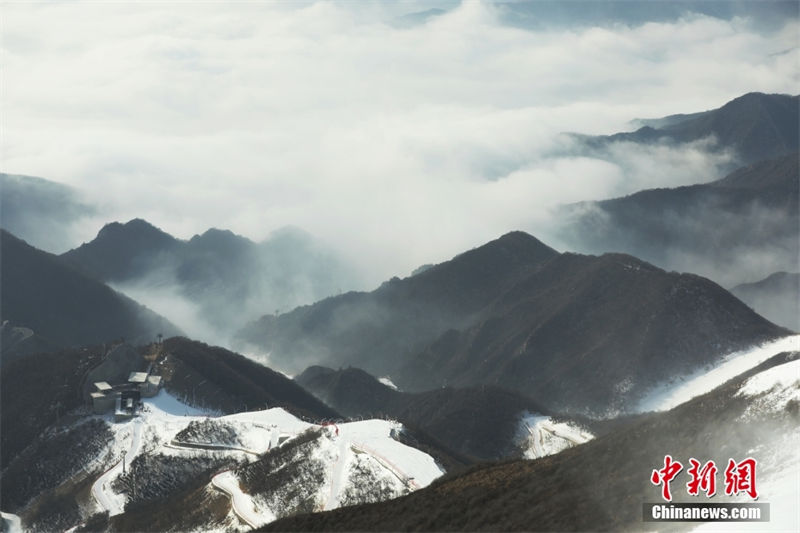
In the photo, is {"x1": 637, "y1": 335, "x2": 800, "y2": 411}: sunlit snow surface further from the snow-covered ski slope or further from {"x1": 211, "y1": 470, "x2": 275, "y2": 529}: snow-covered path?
{"x1": 211, "y1": 470, "x2": 275, "y2": 529}: snow-covered path

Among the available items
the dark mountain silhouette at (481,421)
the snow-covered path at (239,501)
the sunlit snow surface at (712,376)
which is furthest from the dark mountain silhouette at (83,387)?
the sunlit snow surface at (712,376)

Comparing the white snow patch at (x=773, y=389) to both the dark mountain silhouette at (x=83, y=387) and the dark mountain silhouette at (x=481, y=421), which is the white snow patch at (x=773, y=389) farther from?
the dark mountain silhouette at (x=83, y=387)

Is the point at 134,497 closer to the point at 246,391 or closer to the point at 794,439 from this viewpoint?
the point at 246,391

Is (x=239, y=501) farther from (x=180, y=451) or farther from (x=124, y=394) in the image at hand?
(x=124, y=394)

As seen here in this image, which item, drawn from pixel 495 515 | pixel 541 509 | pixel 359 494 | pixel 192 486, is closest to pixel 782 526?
pixel 541 509

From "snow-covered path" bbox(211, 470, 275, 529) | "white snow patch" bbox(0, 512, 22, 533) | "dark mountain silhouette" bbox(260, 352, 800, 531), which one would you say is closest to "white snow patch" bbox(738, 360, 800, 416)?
"dark mountain silhouette" bbox(260, 352, 800, 531)

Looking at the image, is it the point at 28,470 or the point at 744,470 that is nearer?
the point at 744,470
